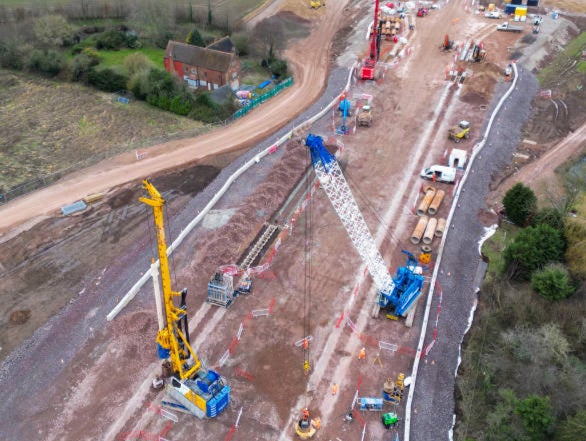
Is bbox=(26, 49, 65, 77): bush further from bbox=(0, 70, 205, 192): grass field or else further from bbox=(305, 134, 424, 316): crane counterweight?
bbox=(305, 134, 424, 316): crane counterweight

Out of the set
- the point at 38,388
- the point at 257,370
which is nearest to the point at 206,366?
the point at 257,370

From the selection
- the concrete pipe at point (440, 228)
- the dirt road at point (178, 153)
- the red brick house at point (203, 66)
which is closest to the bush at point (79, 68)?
the red brick house at point (203, 66)

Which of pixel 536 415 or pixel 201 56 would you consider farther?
pixel 201 56

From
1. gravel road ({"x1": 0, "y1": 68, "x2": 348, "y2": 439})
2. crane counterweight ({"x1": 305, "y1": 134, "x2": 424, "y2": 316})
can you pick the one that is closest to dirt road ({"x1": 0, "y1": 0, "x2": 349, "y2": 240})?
gravel road ({"x1": 0, "y1": 68, "x2": 348, "y2": 439})

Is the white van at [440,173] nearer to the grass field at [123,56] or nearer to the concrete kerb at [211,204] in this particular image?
the concrete kerb at [211,204]

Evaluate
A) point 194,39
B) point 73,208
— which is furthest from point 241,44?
point 73,208

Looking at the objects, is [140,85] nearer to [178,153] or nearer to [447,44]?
[178,153]
